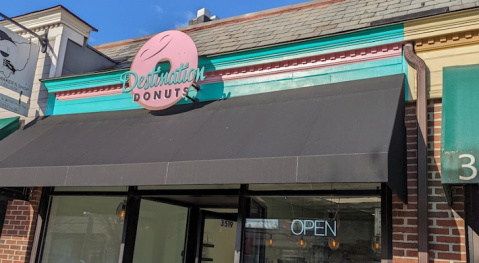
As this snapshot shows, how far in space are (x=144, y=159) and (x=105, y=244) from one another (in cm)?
259

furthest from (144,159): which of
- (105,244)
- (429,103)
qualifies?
(429,103)

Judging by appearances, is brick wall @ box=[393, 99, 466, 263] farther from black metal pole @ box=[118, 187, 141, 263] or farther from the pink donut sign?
black metal pole @ box=[118, 187, 141, 263]

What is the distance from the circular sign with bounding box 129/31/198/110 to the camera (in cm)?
657

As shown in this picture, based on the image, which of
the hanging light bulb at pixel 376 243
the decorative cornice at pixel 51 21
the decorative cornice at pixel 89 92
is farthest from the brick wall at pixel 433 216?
the decorative cornice at pixel 51 21

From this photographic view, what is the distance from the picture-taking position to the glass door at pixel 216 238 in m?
8.40

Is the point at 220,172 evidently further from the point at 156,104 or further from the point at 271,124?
the point at 156,104

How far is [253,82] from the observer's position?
6.50 metres

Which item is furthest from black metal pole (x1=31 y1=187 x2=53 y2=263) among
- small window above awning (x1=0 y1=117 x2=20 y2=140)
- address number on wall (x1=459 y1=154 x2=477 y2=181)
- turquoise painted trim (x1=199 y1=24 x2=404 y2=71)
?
address number on wall (x1=459 y1=154 x2=477 y2=181)

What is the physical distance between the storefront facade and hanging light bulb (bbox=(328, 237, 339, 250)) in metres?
0.01

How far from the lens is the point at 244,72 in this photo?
21.6 ft

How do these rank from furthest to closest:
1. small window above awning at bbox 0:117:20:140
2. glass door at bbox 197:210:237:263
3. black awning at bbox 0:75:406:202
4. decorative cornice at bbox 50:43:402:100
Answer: glass door at bbox 197:210:237:263
small window above awning at bbox 0:117:20:140
decorative cornice at bbox 50:43:402:100
black awning at bbox 0:75:406:202

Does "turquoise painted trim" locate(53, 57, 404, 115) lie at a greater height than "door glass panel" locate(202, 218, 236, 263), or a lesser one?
greater

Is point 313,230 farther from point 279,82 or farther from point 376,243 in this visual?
point 279,82

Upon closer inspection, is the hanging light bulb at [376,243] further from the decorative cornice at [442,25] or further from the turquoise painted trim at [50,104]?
the turquoise painted trim at [50,104]
